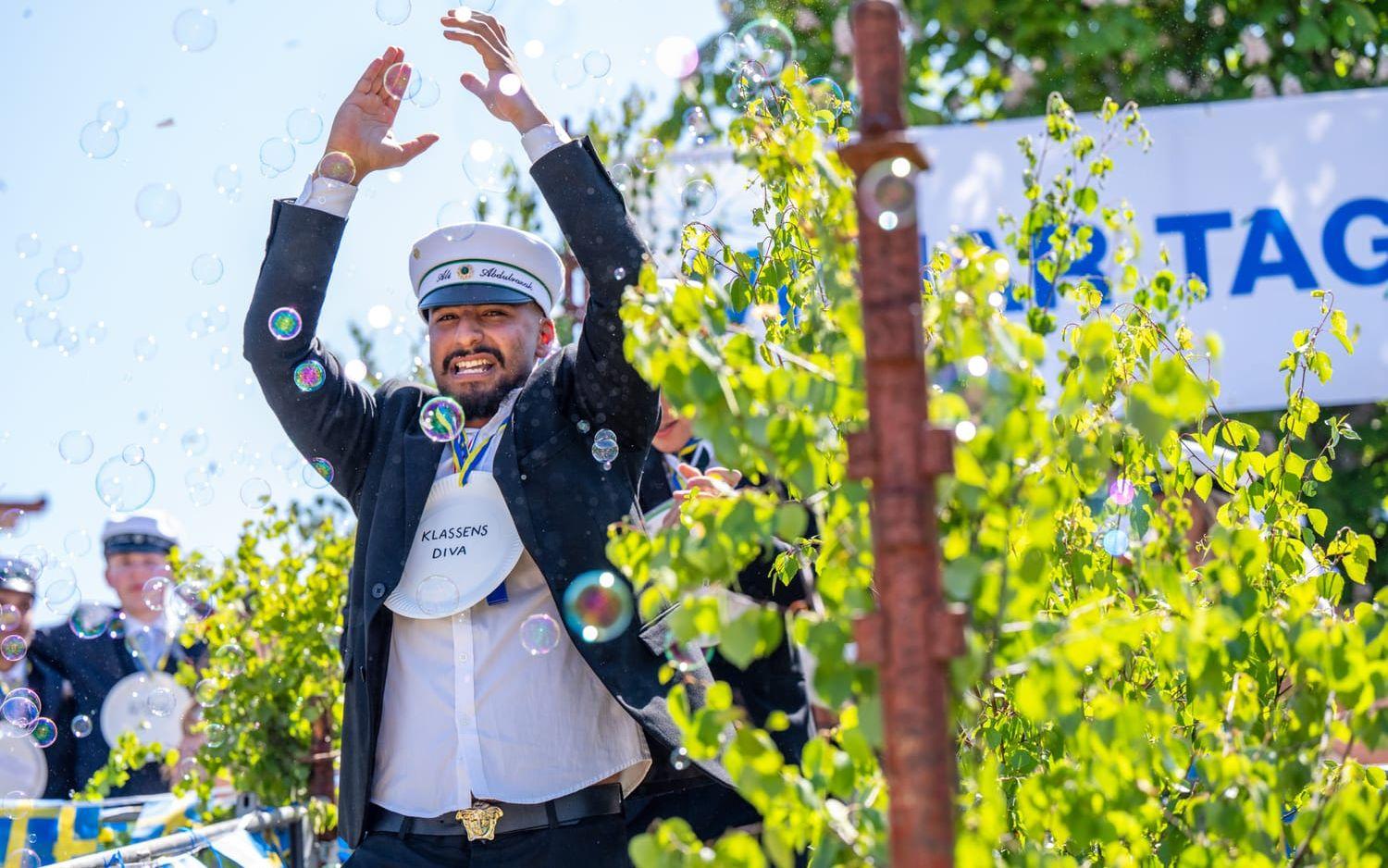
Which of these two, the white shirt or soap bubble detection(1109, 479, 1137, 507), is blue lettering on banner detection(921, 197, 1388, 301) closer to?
the white shirt

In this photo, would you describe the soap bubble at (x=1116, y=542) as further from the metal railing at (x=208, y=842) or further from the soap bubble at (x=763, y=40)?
the metal railing at (x=208, y=842)

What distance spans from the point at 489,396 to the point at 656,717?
0.80 metres

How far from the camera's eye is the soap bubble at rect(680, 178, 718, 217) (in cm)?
331

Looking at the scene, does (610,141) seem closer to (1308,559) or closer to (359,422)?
(359,422)

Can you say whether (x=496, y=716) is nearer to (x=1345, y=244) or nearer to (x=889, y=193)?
(x=889, y=193)

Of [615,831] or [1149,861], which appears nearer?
[1149,861]

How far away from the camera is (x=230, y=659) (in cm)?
522

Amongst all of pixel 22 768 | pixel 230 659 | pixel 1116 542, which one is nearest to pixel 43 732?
pixel 22 768

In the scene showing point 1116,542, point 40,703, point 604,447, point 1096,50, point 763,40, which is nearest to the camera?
point 1116,542

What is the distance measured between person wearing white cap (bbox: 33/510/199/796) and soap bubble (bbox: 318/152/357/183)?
7.67ft

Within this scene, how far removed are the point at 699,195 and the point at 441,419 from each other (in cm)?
76

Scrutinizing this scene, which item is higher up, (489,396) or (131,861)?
(489,396)

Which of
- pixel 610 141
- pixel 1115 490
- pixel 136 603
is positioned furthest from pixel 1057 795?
pixel 610 141

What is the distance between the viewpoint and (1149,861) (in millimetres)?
2027
